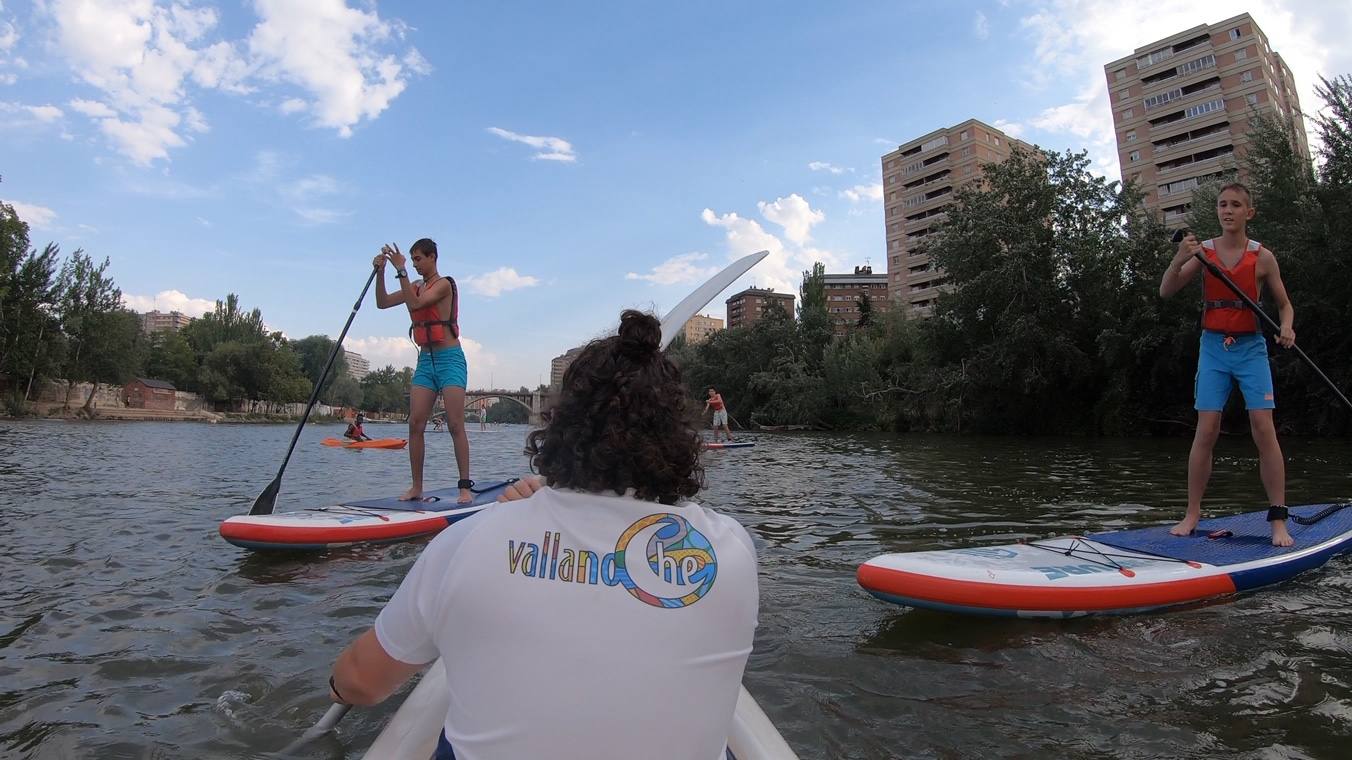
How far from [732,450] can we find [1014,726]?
1735 cm

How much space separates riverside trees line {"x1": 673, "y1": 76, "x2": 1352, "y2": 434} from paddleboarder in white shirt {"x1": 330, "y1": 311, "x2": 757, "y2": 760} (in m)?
21.2

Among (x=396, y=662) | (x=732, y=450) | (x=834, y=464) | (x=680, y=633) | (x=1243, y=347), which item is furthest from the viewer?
(x=732, y=450)

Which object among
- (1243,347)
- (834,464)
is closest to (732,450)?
(834,464)

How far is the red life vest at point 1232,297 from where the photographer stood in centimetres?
466

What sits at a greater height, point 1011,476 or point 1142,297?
point 1142,297

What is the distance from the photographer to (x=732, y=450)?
19781mm

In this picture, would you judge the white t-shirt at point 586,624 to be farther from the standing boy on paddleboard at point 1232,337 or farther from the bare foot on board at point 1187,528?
the standing boy on paddleboard at point 1232,337

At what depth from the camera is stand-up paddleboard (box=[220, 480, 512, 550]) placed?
15.6ft

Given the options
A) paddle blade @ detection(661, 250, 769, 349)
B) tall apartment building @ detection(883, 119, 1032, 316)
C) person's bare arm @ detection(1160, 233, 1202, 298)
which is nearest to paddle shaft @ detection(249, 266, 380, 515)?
paddle blade @ detection(661, 250, 769, 349)

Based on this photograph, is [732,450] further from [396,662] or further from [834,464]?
[396,662]

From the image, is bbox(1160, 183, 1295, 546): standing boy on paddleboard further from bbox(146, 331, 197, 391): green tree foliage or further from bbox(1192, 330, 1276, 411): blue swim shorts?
bbox(146, 331, 197, 391): green tree foliage

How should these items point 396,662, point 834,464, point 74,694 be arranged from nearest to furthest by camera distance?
point 396,662 < point 74,694 < point 834,464

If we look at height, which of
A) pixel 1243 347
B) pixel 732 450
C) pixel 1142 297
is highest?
pixel 1142 297

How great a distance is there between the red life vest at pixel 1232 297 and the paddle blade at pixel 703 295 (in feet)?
10.8
